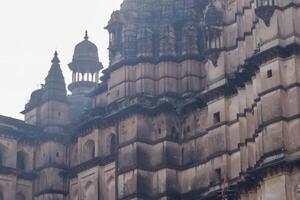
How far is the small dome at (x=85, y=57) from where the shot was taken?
65.8 metres

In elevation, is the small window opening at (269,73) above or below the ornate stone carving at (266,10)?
below

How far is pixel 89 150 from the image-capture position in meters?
54.1

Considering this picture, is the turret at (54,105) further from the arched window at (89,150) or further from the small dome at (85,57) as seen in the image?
the small dome at (85,57)

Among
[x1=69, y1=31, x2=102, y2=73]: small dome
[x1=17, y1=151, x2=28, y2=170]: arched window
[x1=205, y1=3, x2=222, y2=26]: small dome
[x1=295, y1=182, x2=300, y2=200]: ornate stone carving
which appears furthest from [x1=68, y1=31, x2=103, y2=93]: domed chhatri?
[x1=295, y1=182, x2=300, y2=200]: ornate stone carving

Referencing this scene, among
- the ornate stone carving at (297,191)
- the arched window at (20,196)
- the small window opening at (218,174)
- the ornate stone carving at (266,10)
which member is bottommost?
the ornate stone carving at (297,191)

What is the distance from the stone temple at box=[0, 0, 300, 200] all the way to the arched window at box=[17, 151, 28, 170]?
6 centimetres

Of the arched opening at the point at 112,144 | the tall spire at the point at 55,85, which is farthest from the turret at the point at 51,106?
the arched opening at the point at 112,144

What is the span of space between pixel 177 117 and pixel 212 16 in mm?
5566

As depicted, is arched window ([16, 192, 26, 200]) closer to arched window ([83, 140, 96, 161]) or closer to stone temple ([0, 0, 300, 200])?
stone temple ([0, 0, 300, 200])

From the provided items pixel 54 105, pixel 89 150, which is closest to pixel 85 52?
pixel 54 105

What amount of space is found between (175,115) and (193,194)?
465 centimetres

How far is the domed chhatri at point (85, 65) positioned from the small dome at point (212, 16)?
17.4 m

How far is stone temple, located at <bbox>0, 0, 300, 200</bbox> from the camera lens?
143ft

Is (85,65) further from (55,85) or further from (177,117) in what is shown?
(177,117)
